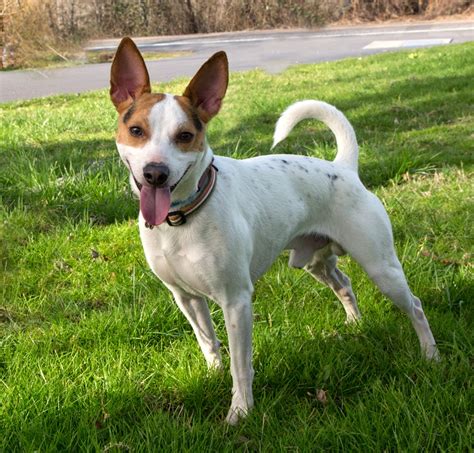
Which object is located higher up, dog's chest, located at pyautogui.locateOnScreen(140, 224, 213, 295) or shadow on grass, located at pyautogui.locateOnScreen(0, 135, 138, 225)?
dog's chest, located at pyautogui.locateOnScreen(140, 224, 213, 295)

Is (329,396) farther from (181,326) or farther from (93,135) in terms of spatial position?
(93,135)

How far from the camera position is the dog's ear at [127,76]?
2645mm

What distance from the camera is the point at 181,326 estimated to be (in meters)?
3.35

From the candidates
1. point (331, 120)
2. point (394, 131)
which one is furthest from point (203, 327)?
point (394, 131)

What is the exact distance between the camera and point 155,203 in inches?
94.8

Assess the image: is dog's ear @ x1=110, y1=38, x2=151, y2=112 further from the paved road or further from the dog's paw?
the paved road

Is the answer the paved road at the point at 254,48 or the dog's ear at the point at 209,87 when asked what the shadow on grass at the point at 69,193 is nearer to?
the dog's ear at the point at 209,87

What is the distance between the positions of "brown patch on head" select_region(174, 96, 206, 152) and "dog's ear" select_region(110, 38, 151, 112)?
19 cm

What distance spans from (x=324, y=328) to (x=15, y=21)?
5423 mm

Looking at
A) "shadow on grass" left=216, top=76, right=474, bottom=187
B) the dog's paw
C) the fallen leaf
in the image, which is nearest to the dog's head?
the dog's paw

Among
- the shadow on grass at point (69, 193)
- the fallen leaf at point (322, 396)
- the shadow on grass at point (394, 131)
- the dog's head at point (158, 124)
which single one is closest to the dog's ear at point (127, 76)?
the dog's head at point (158, 124)

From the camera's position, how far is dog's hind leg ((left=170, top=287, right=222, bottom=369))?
9.56 ft

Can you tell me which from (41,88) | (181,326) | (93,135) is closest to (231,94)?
(93,135)

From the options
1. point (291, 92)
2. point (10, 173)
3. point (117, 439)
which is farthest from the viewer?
point (291, 92)
